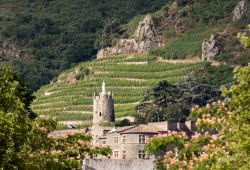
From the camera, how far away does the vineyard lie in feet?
491

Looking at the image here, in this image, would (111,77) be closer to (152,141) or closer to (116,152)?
(116,152)

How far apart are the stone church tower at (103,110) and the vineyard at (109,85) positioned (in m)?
12.6

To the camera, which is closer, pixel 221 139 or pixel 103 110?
pixel 221 139

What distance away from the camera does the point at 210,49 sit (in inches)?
6629

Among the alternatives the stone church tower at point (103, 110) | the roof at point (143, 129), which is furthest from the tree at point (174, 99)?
the roof at point (143, 129)

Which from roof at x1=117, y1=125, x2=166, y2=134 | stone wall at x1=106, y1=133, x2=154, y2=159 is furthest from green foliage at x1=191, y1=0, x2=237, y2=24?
stone wall at x1=106, y1=133, x2=154, y2=159

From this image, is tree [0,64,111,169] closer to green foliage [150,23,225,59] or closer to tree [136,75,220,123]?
tree [136,75,220,123]

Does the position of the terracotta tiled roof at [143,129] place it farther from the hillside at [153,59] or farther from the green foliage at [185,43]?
the green foliage at [185,43]

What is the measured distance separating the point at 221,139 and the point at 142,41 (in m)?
141

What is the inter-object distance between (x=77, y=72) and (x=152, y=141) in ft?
382

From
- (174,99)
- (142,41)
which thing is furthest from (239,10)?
(174,99)

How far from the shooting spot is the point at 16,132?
1812 inches

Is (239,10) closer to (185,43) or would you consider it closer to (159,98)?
(185,43)

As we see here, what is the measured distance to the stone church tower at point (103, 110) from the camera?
125m
